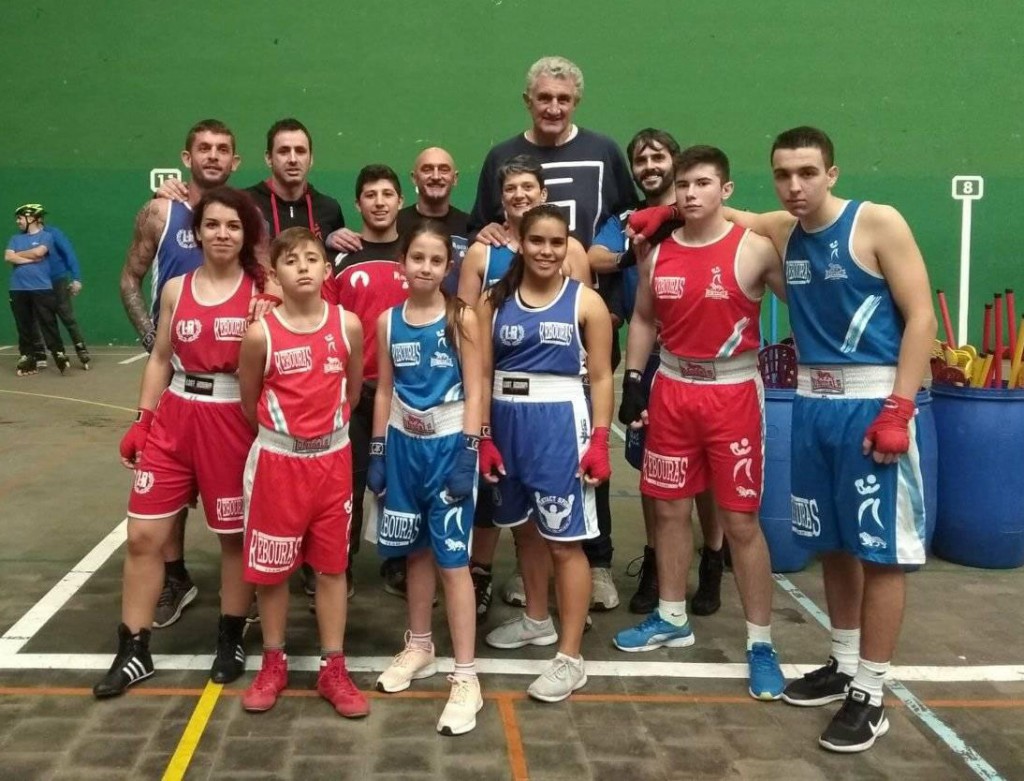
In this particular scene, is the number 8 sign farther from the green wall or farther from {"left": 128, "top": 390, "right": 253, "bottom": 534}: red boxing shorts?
{"left": 128, "top": 390, "right": 253, "bottom": 534}: red boxing shorts

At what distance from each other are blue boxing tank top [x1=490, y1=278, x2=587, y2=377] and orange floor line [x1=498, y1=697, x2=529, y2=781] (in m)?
1.13

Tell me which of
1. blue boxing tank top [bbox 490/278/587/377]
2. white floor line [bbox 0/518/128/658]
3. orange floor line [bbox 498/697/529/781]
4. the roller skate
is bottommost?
orange floor line [bbox 498/697/529/781]

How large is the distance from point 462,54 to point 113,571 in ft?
28.6

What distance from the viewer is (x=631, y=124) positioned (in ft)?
38.6

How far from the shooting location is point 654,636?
3.68 meters

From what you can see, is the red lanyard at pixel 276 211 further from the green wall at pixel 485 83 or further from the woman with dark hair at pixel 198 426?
the green wall at pixel 485 83

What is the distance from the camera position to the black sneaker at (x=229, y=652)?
3.32m

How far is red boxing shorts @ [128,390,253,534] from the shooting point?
324 centimetres

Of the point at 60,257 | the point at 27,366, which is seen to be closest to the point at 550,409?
the point at 27,366

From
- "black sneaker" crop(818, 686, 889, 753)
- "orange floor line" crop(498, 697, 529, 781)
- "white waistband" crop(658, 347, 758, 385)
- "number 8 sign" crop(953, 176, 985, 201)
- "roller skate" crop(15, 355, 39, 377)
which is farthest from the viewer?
"roller skate" crop(15, 355, 39, 377)

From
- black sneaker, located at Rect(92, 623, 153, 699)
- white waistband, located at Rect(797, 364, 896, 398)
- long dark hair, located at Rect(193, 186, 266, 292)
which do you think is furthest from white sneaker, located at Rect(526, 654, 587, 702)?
long dark hair, located at Rect(193, 186, 266, 292)

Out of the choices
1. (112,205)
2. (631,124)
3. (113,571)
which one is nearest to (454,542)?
(113,571)

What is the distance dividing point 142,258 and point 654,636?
8.23 ft

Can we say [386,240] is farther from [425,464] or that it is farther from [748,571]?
[748,571]
